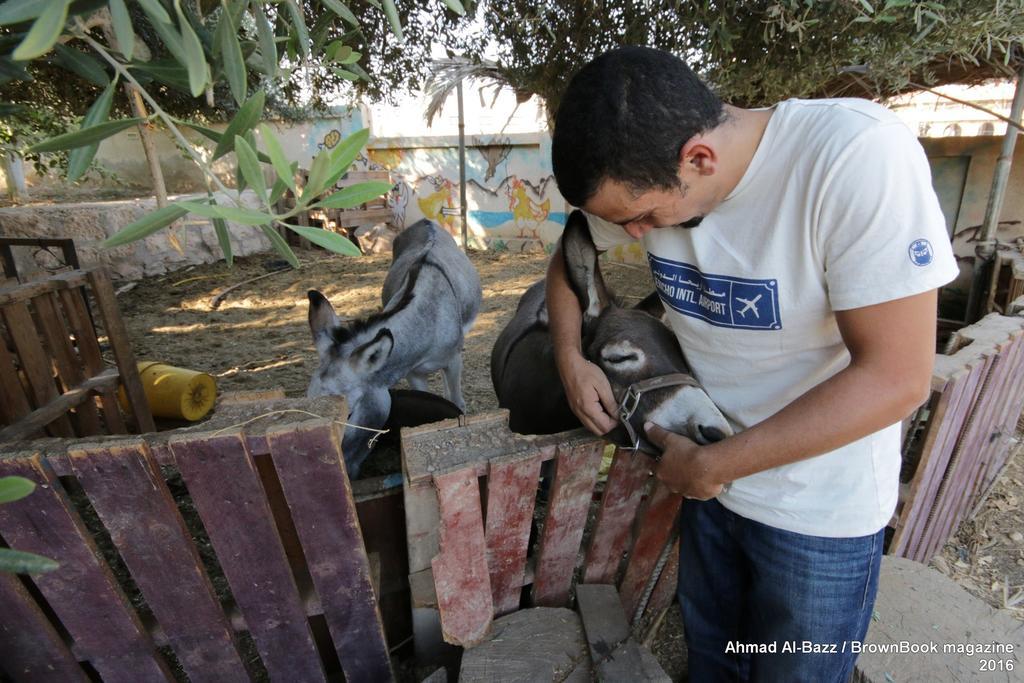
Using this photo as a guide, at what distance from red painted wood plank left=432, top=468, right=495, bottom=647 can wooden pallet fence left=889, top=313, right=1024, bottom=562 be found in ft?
5.81

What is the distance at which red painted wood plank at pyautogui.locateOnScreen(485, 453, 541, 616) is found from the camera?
159 cm

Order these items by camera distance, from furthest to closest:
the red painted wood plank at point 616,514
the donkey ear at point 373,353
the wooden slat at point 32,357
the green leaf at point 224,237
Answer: the donkey ear at point 373,353
the wooden slat at point 32,357
the red painted wood plank at point 616,514
the green leaf at point 224,237

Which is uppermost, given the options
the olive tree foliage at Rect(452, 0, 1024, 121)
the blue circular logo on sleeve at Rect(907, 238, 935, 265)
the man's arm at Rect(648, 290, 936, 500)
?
the olive tree foliage at Rect(452, 0, 1024, 121)

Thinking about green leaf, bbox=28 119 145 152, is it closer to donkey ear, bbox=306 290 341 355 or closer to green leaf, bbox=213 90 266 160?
green leaf, bbox=213 90 266 160

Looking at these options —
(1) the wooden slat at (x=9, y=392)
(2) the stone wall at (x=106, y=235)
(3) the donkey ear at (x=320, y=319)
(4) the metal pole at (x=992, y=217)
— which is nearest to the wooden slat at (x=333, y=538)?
(3) the donkey ear at (x=320, y=319)

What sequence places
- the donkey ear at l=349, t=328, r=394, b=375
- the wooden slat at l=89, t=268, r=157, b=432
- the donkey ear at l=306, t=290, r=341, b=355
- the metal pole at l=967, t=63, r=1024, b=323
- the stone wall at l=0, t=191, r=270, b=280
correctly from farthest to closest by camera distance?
the stone wall at l=0, t=191, r=270, b=280
the metal pole at l=967, t=63, r=1024, b=323
the wooden slat at l=89, t=268, r=157, b=432
the donkey ear at l=306, t=290, r=341, b=355
the donkey ear at l=349, t=328, r=394, b=375

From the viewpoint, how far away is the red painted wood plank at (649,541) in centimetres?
191

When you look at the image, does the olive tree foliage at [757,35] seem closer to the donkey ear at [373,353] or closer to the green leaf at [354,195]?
the donkey ear at [373,353]

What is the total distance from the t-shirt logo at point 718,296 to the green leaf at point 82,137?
3.85ft

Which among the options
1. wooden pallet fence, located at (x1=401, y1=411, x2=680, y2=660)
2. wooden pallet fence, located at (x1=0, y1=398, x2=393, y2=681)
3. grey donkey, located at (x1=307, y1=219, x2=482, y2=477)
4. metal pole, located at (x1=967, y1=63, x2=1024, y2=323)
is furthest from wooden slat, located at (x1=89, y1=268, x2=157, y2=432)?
metal pole, located at (x1=967, y1=63, x2=1024, y2=323)

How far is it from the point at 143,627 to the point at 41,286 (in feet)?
7.20

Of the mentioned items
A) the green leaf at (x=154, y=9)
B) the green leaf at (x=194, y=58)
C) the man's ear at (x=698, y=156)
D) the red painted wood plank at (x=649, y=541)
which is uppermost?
the green leaf at (x=154, y=9)

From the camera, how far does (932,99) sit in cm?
846

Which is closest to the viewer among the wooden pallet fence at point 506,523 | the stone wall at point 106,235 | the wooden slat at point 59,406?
the wooden pallet fence at point 506,523
